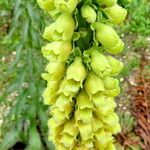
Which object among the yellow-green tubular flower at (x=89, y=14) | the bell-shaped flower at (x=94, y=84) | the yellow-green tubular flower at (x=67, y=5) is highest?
the yellow-green tubular flower at (x=67, y=5)

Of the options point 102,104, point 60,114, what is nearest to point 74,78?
point 102,104

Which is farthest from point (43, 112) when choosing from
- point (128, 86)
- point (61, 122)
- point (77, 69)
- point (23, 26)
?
point (77, 69)

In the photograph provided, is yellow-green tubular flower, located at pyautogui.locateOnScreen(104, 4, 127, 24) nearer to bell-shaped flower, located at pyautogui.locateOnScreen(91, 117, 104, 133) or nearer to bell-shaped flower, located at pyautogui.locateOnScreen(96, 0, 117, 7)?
bell-shaped flower, located at pyautogui.locateOnScreen(96, 0, 117, 7)

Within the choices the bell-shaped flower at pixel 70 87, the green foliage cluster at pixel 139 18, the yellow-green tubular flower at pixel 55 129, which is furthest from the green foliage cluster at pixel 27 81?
the green foliage cluster at pixel 139 18

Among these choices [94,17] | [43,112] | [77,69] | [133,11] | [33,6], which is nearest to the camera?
[94,17]

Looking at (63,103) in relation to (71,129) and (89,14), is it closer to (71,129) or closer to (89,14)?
(71,129)

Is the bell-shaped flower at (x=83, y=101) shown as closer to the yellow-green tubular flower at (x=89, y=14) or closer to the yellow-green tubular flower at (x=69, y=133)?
the yellow-green tubular flower at (x=69, y=133)

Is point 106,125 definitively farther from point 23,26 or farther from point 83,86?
point 23,26
